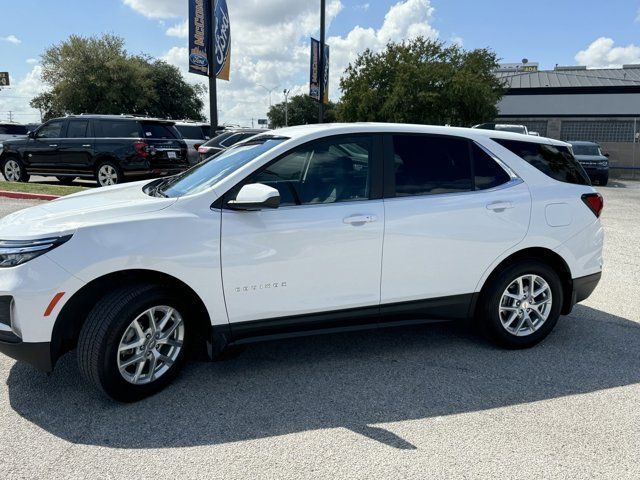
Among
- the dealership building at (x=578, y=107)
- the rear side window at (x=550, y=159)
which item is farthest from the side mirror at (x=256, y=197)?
the dealership building at (x=578, y=107)

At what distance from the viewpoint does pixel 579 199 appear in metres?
4.29

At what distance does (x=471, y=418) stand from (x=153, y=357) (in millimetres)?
2019

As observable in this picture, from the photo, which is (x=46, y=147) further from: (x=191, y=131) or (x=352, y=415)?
(x=352, y=415)

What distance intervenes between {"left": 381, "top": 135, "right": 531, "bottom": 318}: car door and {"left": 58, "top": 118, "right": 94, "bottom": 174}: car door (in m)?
10.5

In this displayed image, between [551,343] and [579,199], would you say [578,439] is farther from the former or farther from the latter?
[579,199]

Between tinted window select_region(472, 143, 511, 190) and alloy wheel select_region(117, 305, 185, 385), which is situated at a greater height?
tinted window select_region(472, 143, 511, 190)

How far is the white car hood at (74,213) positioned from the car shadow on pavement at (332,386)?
42.4 inches

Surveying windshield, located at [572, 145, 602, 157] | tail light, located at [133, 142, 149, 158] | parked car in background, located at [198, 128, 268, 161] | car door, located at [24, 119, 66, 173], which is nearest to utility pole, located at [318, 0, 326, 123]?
parked car in background, located at [198, 128, 268, 161]

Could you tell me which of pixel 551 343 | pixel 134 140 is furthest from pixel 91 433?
pixel 134 140

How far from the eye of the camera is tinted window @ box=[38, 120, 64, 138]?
12805mm

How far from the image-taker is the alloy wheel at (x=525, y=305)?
13.7ft

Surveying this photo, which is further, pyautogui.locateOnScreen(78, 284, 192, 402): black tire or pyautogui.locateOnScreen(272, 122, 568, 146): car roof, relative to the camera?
pyautogui.locateOnScreen(272, 122, 568, 146): car roof

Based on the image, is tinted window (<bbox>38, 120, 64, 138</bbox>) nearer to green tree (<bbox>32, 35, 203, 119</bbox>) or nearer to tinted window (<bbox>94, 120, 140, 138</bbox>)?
tinted window (<bbox>94, 120, 140, 138</bbox>)

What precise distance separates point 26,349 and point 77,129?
1086 centimetres
